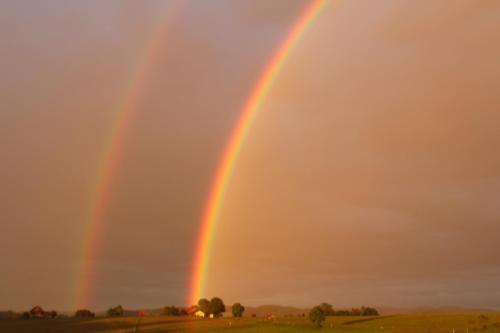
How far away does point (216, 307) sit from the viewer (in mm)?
178875

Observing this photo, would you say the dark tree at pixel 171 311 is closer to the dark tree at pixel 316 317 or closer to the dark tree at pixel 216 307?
the dark tree at pixel 216 307

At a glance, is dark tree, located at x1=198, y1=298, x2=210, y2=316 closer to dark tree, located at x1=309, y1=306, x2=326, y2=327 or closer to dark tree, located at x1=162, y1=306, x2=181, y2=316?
dark tree, located at x1=162, y1=306, x2=181, y2=316

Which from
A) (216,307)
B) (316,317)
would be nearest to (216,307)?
(216,307)

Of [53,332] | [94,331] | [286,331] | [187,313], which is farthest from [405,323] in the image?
[187,313]

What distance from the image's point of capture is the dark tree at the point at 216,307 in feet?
586

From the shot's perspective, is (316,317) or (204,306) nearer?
(316,317)

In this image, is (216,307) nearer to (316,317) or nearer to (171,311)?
(171,311)

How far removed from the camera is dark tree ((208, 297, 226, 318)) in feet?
586

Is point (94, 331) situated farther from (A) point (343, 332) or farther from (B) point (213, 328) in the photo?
(A) point (343, 332)

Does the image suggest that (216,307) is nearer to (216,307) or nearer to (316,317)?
(216,307)

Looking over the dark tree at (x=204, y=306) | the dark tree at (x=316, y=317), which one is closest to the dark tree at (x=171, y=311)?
the dark tree at (x=204, y=306)

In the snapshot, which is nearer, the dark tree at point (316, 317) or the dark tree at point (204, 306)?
the dark tree at point (316, 317)

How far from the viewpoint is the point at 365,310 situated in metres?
185

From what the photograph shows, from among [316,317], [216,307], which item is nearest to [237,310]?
[216,307]
